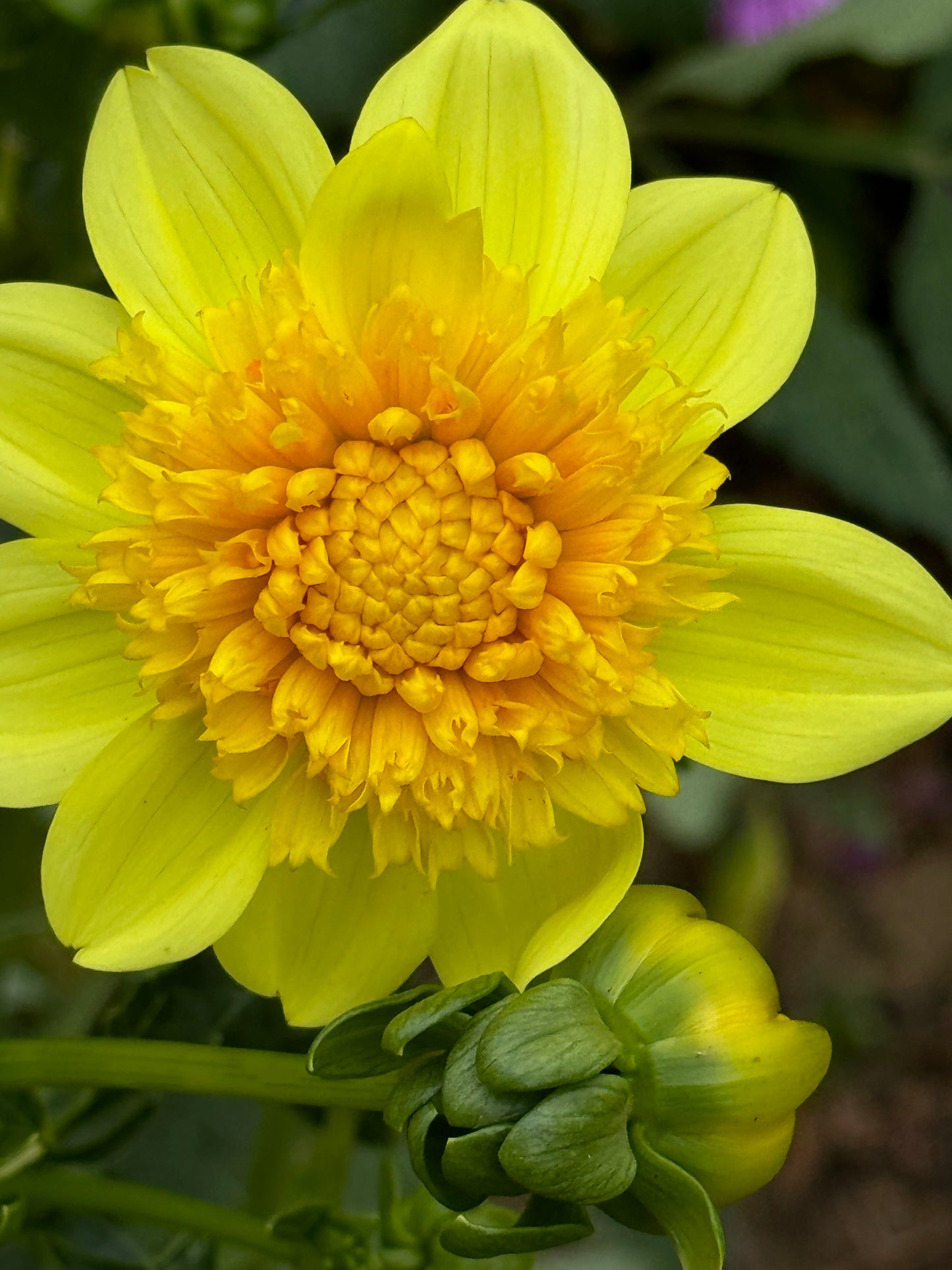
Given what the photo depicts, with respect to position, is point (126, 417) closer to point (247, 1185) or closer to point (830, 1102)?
point (247, 1185)

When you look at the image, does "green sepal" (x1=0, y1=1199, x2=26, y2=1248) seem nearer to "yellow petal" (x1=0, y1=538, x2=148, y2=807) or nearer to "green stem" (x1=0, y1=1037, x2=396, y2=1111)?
"green stem" (x1=0, y1=1037, x2=396, y2=1111)

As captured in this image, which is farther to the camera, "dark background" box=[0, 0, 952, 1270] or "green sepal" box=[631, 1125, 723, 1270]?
"dark background" box=[0, 0, 952, 1270]

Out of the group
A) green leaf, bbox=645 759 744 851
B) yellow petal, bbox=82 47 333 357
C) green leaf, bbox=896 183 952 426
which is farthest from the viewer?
green leaf, bbox=896 183 952 426

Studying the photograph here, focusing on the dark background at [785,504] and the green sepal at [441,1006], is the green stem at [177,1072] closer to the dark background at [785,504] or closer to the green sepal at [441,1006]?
the green sepal at [441,1006]

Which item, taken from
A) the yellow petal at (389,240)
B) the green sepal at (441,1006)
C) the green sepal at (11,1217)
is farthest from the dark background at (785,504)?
the yellow petal at (389,240)

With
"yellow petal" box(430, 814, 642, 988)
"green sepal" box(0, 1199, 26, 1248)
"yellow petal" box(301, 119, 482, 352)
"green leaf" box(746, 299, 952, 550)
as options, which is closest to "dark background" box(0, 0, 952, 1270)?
"green leaf" box(746, 299, 952, 550)
